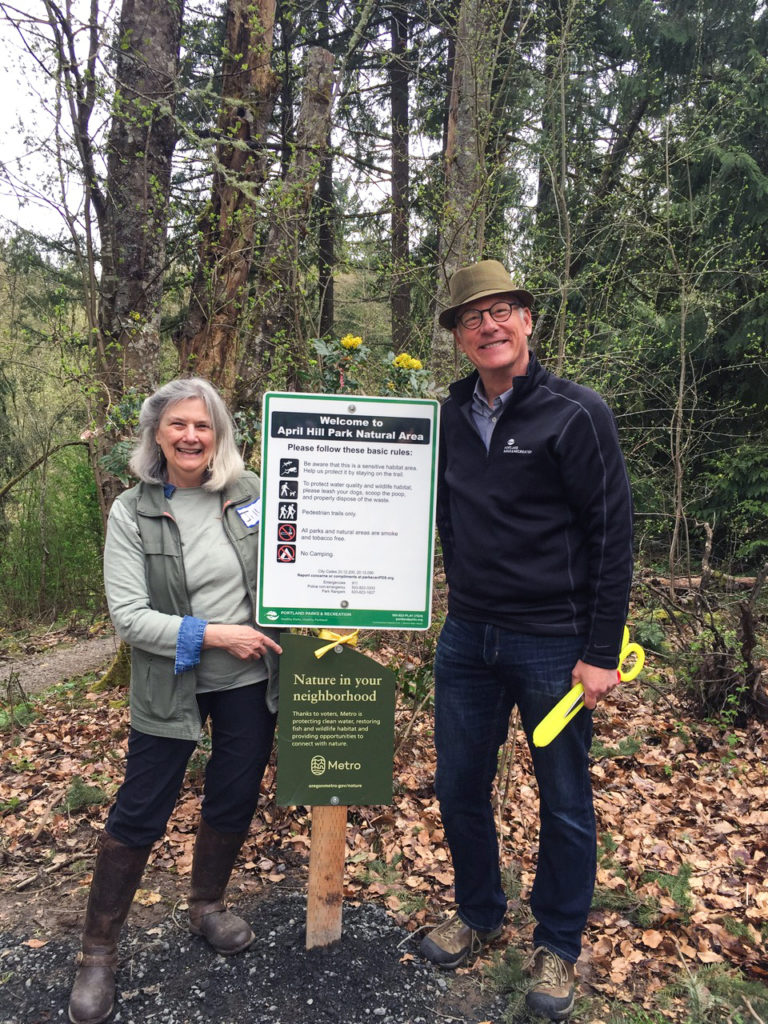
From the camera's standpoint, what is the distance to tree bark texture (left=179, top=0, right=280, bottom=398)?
4.91 m

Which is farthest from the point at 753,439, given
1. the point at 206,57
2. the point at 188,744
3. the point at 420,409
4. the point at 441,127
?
the point at 206,57

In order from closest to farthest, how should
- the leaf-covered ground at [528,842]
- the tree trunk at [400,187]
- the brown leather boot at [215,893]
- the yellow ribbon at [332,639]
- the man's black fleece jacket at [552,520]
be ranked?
1. the man's black fleece jacket at [552,520]
2. the yellow ribbon at [332,639]
3. the brown leather boot at [215,893]
4. the leaf-covered ground at [528,842]
5. the tree trunk at [400,187]

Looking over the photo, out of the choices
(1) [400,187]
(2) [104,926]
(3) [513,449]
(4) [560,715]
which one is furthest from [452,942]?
(1) [400,187]

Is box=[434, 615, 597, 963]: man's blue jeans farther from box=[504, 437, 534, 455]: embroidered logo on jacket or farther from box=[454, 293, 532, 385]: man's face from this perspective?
box=[454, 293, 532, 385]: man's face

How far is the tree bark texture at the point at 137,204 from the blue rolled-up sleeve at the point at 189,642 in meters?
2.96

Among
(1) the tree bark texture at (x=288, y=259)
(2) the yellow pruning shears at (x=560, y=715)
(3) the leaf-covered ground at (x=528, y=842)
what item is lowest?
(3) the leaf-covered ground at (x=528, y=842)

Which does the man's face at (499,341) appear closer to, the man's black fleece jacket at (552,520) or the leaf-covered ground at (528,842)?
the man's black fleece jacket at (552,520)

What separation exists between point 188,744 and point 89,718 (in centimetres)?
331

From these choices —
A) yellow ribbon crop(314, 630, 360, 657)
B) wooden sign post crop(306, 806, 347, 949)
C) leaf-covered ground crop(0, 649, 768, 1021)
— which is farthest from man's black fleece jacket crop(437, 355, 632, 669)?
leaf-covered ground crop(0, 649, 768, 1021)

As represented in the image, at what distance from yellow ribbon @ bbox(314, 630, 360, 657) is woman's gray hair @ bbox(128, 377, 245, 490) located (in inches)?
26.1

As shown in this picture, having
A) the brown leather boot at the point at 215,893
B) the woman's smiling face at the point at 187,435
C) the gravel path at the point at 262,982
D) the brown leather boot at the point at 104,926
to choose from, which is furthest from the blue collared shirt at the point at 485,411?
the gravel path at the point at 262,982

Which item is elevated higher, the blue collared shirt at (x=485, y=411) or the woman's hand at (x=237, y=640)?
the blue collared shirt at (x=485, y=411)

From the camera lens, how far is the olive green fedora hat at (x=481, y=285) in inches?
96.8

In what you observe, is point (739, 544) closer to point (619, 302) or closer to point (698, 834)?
point (619, 302)
